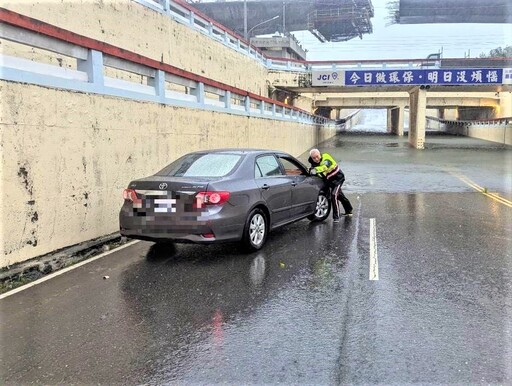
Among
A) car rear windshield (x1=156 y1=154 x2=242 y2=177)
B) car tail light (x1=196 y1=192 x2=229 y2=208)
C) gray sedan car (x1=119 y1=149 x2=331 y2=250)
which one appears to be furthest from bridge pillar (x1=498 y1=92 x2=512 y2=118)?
car tail light (x1=196 y1=192 x2=229 y2=208)

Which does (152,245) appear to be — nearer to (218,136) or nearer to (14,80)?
(14,80)

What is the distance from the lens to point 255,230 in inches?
264

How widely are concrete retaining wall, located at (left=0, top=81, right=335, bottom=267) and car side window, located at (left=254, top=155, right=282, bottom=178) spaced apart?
235 centimetres

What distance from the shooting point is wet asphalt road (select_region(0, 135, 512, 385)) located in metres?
3.43

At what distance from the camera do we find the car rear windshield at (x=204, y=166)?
6.53 metres

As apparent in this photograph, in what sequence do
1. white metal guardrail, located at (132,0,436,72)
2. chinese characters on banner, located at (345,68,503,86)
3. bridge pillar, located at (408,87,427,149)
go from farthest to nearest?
bridge pillar, located at (408,87,427,149), chinese characters on banner, located at (345,68,503,86), white metal guardrail, located at (132,0,436,72)

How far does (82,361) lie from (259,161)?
13.8 feet

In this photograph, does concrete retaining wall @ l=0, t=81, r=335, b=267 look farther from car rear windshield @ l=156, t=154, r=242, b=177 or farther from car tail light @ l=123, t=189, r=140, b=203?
car rear windshield @ l=156, t=154, r=242, b=177

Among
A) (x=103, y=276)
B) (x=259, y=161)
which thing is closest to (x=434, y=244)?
(x=259, y=161)

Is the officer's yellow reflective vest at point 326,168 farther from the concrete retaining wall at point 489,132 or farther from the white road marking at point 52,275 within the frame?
the concrete retaining wall at point 489,132

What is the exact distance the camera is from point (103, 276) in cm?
571

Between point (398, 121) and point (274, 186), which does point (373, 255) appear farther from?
point (398, 121)

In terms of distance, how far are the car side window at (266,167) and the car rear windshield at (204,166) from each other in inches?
13.4

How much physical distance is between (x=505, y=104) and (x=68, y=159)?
44779 millimetres
